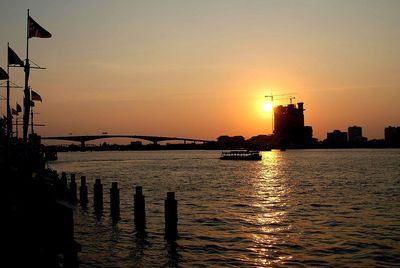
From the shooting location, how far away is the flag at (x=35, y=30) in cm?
3309

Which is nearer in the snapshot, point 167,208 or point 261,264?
point 261,264

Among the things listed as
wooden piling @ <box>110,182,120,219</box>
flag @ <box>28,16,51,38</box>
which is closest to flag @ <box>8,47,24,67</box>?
flag @ <box>28,16,51,38</box>

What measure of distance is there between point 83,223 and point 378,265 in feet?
53.5

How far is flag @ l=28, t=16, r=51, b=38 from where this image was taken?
3309 centimetres

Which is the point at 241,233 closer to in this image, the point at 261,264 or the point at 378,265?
the point at 261,264

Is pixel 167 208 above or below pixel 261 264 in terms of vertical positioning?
above

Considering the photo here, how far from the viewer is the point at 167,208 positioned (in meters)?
21.1

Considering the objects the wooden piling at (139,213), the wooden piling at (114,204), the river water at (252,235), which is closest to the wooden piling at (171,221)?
the river water at (252,235)

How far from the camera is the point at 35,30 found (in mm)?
33156

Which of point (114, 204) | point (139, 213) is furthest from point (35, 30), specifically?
point (139, 213)

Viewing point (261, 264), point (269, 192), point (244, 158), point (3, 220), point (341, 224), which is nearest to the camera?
point (3, 220)

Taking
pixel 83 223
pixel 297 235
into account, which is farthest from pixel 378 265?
pixel 83 223

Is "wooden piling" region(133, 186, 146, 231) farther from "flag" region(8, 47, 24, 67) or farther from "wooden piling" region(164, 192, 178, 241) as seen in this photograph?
"flag" region(8, 47, 24, 67)

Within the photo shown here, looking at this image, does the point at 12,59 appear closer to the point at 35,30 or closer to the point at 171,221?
the point at 35,30
